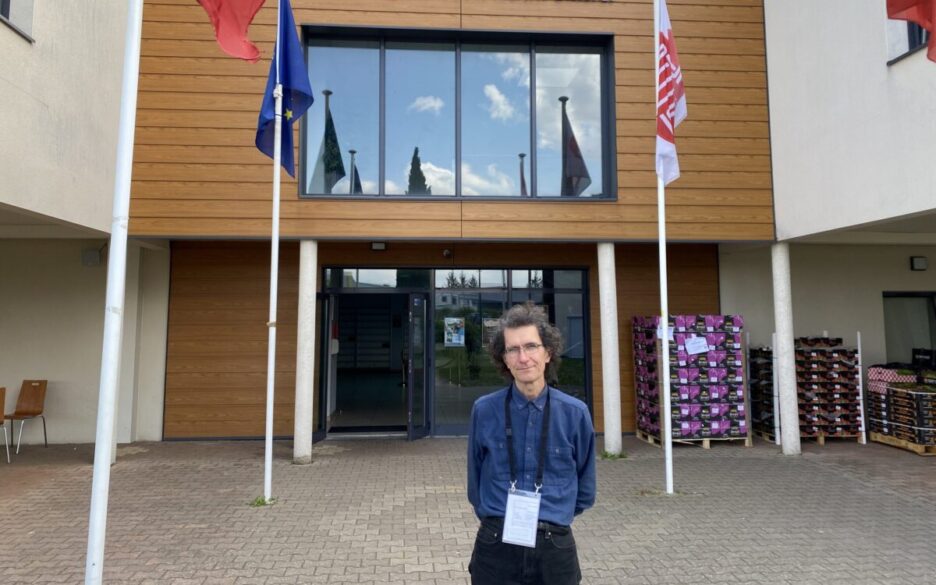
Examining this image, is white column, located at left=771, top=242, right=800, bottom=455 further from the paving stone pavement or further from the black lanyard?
the black lanyard

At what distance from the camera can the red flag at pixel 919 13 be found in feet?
13.2

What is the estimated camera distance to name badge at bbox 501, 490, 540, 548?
6.70 feet

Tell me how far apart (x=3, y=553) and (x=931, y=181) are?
892 cm

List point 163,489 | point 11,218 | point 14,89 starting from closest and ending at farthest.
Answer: point 14,89, point 163,489, point 11,218

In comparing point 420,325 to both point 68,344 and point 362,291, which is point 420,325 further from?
point 68,344

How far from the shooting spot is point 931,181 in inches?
202

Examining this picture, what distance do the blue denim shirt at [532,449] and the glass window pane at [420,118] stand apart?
550 cm

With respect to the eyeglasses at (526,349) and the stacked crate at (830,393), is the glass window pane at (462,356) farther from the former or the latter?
the eyeglasses at (526,349)

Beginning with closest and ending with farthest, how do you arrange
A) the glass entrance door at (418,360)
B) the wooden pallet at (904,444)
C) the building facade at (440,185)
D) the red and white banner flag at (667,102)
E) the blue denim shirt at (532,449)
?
the blue denim shirt at (532,449) < the red and white banner flag at (667,102) < the building facade at (440,185) < the wooden pallet at (904,444) < the glass entrance door at (418,360)

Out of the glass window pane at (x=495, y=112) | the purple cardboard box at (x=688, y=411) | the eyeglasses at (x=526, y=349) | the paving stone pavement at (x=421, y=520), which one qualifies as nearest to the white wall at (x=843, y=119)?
the purple cardboard box at (x=688, y=411)

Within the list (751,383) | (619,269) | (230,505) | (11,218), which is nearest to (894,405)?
(751,383)

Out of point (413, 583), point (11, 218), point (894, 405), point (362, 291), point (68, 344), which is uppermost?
point (11, 218)

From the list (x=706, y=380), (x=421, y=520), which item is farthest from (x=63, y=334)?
(x=706, y=380)

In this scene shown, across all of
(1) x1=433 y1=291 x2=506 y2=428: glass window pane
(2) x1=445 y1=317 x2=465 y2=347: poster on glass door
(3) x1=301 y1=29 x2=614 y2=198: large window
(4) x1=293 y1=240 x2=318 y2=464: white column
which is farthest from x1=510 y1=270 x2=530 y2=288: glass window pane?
(4) x1=293 y1=240 x2=318 y2=464: white column
